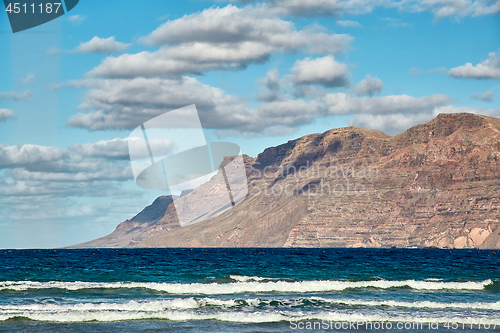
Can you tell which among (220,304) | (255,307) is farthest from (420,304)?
(220,304)

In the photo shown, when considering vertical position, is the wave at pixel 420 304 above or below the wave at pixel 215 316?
below

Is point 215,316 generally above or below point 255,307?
above

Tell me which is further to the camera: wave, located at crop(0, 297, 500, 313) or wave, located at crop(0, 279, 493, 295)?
wave, located at crop(0, 279, 493, 295)

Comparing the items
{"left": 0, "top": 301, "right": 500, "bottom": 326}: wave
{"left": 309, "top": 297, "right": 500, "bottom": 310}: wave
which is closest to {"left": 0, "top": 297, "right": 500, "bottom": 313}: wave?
{"left": 309, "top": 297, "right": 500, "bottom": 310}: wave

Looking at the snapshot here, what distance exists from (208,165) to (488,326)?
77062mm

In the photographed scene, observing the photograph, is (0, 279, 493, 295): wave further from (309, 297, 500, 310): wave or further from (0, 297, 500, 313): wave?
(309, 297, 500, 310): wave

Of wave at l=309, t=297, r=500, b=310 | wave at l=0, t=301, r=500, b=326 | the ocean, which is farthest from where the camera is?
wave at l=309, t=297, r=500, b=310

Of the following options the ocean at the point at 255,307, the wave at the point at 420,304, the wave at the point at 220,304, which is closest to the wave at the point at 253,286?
the ocean at the point at 255,307

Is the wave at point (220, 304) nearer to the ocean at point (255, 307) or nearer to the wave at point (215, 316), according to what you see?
the ocean at point (255, 307)

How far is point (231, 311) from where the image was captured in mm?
28344

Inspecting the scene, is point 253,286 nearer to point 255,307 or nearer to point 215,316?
point 255,307

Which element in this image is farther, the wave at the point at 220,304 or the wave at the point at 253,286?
the wave at the point at 253,286

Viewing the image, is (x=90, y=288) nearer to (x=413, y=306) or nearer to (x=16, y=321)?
(x=16, y=321)

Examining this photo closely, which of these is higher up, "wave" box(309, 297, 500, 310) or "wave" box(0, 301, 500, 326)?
"wave" box(0, 301, 500, 326)
